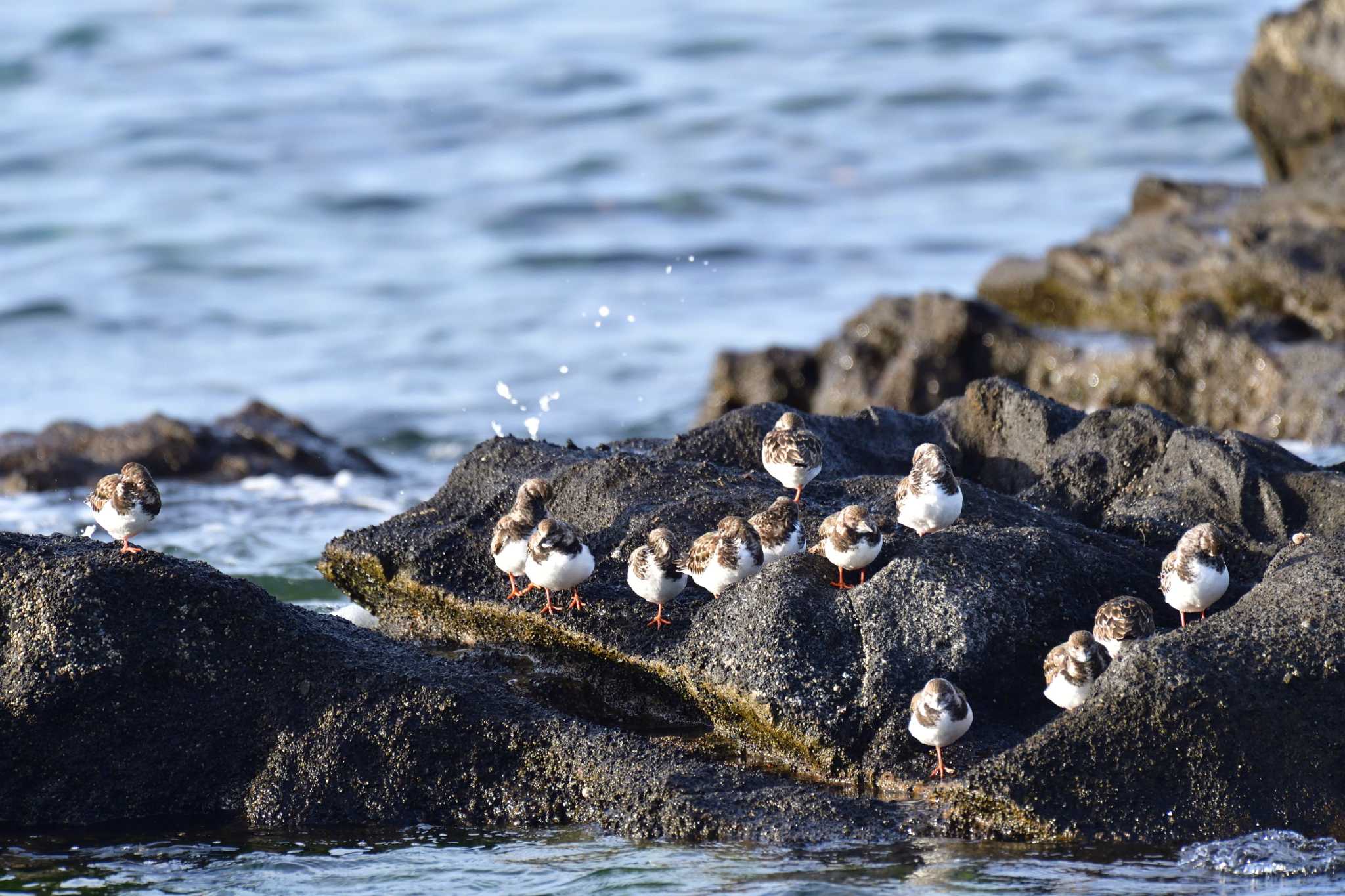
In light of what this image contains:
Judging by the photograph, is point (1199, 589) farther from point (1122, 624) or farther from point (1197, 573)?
point (1122, 624)

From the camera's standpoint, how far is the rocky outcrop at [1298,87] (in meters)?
20.0

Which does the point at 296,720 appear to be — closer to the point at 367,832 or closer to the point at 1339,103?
the point at 367,832

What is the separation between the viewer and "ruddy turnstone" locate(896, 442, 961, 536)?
28.4ft

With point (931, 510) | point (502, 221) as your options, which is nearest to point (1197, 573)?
point (931, 510)

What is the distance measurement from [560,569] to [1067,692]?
2.60m

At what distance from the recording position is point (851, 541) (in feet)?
26.9

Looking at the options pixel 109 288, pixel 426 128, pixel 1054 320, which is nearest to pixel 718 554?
pixel 1054 320

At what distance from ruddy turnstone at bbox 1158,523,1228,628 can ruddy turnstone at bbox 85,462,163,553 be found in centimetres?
531

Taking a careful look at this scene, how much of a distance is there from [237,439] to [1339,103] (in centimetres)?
1361

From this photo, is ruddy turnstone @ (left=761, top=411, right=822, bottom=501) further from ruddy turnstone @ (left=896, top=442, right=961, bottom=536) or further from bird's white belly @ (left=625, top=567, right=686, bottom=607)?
bird's white belly @ (left=625, top=567, right=686, bottom=607)

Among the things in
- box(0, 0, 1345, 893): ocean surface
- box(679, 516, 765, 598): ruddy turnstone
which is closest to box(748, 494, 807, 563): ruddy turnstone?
box(679, 516, 765, 598): ruddy turnstone

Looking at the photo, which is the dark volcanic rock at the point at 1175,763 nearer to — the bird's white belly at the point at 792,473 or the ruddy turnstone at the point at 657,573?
the ruddy turnstone at the point at 657,573

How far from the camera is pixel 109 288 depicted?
1083 inches

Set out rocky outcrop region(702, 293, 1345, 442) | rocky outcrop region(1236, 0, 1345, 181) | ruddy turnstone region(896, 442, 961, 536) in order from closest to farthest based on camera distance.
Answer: ruddy turnstone region(896, 442, 961, 536)
rocky outcrop region(702, 293, 1345, 442)
rocky outcrop region(1236, 0, 1345, 181)
